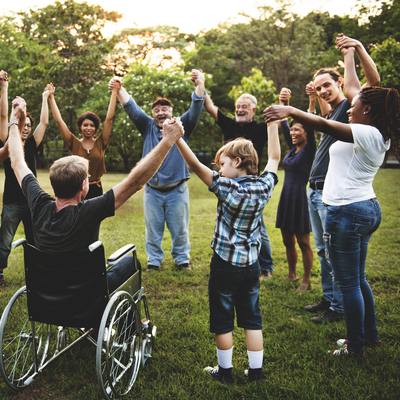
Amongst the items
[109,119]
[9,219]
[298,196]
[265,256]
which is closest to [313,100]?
[298,196]

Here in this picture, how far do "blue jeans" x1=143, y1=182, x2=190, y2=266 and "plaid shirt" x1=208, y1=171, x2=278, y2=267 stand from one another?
2.36 metres

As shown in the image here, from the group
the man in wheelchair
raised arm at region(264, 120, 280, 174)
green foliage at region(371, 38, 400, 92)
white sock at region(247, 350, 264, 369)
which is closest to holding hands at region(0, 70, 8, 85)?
the man in wheelchair

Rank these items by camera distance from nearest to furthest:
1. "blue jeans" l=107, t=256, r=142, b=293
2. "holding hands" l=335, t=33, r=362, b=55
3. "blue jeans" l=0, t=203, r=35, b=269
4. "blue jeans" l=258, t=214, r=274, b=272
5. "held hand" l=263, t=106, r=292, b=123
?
"held hand" l=263, t=106, r=292, b=123 → "blue jeans" l=107, t=256, r=142, b=293 → "holding hands" l=335, t=33, r=362, b=55 → "blue jeans" l=0, t=203, r=35, b=269 → "blue jeans" l=258, t=214, r=274, b=272

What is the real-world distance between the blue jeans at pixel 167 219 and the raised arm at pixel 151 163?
2.44 meters

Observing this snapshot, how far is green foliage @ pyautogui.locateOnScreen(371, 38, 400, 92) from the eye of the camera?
13469 mm

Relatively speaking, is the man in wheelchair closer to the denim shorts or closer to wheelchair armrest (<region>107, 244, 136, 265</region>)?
wheelchair armrest (<region>107, 244, 136, 265</region>)

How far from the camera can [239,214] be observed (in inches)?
81.4

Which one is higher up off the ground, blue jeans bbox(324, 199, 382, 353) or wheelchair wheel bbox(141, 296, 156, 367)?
blue jeans bbox(324, 199, 382, 353)

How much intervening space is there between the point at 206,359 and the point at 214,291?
2.30ft

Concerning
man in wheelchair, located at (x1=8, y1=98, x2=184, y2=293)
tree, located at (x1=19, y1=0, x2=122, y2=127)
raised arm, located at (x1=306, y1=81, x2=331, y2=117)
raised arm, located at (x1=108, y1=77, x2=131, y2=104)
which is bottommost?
man in wheelchair, located at (x1=8, y1=98, x2=184, y2=293)

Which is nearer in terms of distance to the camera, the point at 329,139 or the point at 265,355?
the point at 265,355

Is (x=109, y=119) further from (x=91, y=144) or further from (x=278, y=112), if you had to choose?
(x=278, y=112)

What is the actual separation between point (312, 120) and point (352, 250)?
36.9 inches

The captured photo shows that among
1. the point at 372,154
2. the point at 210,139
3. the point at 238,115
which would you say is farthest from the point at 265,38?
the point at 372,154
